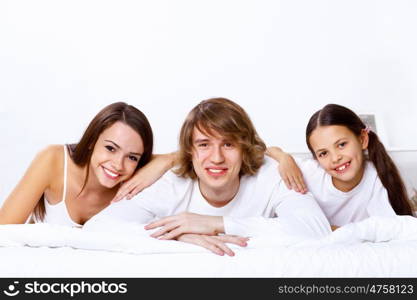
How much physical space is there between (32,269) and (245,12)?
243cm

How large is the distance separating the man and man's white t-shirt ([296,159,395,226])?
0.21m

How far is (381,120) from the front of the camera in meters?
3.22

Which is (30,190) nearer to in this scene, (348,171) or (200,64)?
(348,171)

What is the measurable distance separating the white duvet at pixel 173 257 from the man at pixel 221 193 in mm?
145

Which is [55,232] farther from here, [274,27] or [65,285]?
[274,27]

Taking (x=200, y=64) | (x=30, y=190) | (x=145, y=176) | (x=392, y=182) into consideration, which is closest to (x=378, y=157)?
(x=392, y=182)

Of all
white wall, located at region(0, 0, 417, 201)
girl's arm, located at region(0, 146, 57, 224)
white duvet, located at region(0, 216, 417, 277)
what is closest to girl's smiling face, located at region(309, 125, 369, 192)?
white duvet, located at region(0, 216, 417, 277)

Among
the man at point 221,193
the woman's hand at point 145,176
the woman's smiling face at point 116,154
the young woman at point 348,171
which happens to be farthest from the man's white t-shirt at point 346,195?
the woman's smiling face at point 116,154

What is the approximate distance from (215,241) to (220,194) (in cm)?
45

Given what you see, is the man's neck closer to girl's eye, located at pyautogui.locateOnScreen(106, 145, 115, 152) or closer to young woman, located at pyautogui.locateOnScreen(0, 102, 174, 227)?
young woman, located at pyautogui.locateOnScreen(0, 102, 174, 227)

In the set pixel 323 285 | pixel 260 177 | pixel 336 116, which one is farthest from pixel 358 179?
pixel 323 285

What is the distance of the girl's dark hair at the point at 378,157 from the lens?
1971mm

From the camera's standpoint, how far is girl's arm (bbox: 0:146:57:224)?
6.32 ft

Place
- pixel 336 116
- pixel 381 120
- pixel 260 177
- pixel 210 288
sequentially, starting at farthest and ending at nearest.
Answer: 1. pixel 381 120
2. pixel 336 116
3. pixel 260 177
4. pixel 210 288
